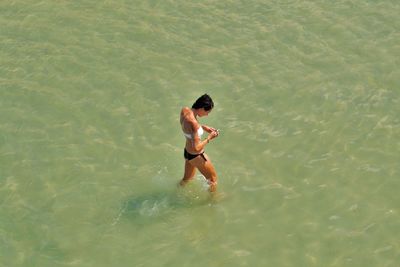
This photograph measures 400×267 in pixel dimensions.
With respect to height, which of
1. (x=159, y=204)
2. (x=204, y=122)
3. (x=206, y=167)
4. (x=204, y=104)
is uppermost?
(x=204, y=104)

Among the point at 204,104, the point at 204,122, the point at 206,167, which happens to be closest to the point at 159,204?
the point at 206,167

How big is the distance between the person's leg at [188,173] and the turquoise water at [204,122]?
1.05 feet

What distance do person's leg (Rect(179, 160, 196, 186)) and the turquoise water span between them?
12.6 inches

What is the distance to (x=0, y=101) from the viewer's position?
1591cm

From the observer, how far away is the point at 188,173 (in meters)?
12.8

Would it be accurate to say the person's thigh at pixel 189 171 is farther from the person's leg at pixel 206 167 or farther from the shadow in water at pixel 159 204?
the shadow in water at pixel 159 204

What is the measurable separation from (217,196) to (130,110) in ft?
13.7

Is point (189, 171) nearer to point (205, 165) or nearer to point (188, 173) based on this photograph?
point (188, 173)

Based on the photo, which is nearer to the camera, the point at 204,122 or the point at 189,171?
the point at 189,171

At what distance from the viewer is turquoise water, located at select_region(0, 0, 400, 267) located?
39.8ft

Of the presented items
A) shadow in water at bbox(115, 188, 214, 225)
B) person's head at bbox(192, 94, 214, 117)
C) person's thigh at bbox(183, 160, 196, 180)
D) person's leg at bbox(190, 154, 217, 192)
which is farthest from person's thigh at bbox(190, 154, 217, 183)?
person's head at bbox(192, 94, 214, 117)

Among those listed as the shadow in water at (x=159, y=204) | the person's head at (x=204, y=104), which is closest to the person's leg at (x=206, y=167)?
the shadow in water at (x=159, y=204)

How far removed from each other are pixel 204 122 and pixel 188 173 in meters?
2.96

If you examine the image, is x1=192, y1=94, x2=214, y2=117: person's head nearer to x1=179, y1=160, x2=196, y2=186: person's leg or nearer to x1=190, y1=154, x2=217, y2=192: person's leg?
x1=190, y1=154, x2=217, y2=192: person's leg
